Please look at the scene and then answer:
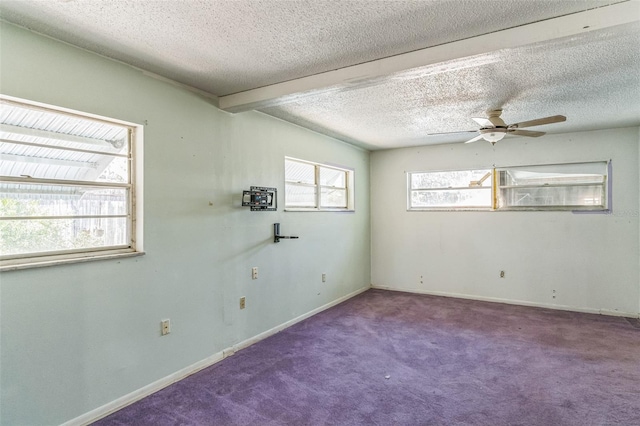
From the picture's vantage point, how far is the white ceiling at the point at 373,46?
183cm

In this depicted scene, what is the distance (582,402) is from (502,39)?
2554mm

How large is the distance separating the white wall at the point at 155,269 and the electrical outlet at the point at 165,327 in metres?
0.04

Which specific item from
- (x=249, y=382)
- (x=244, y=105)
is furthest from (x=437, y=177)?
(x=249, y=382)

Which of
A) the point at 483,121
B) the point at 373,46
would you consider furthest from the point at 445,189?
the point at 373,46

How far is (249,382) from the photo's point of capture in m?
2.77

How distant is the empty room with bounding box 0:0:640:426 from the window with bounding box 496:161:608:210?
3 centimetres

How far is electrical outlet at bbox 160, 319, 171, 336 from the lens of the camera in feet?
8.96

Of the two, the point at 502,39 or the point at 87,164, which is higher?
the point at 502,39

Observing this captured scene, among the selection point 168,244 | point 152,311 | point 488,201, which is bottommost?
point 152,311

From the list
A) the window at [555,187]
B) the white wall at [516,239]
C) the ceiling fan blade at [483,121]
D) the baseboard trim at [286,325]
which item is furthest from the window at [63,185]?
the window at [555,187]

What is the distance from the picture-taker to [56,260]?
7.10 ft

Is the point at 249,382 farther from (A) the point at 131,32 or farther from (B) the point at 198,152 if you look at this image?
(A) the point at 131,32

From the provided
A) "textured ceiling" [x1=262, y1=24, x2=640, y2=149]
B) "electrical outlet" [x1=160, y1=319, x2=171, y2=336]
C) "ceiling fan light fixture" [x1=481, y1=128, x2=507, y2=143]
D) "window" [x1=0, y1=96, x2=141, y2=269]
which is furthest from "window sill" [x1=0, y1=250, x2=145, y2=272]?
"ceiling fan light fixture" [x1=481, y1=128, x2=507, y2=143]

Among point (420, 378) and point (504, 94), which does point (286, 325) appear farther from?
point (504, 94)
